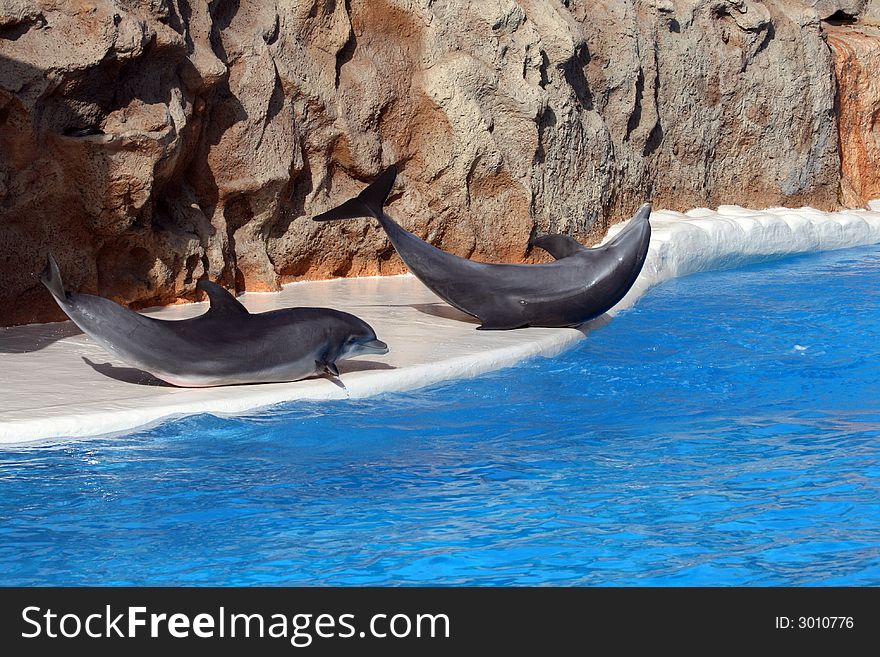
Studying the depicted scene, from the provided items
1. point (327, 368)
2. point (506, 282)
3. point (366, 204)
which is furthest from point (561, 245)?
point (327, 368)

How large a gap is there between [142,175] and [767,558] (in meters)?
5.46

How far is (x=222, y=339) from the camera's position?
6.55m

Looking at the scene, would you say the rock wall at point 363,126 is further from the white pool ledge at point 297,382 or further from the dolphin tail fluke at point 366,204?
the dolphin tail fluke at point 366,204

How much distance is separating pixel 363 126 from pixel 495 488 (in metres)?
5.99

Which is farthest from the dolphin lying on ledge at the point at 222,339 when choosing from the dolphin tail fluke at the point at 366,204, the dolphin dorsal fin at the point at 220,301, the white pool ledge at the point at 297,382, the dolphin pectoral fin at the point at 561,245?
the dolphin pectoral fin at the point at 561,245

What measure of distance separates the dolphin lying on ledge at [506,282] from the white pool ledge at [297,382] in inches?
5.6

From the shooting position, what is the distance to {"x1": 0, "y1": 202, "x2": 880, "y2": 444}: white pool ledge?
19.4 ft

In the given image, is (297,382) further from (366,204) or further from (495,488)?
(366,204)

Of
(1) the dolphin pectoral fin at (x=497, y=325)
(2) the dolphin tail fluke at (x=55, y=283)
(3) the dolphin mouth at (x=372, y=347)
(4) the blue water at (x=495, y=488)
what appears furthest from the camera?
(1) the dolphin pectoral fin at (x=497, y=325)

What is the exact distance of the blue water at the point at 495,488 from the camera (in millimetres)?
4473

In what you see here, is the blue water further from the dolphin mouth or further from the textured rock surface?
the textured rock surface

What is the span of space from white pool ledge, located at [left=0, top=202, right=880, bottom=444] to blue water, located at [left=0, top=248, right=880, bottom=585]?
0.15 m
